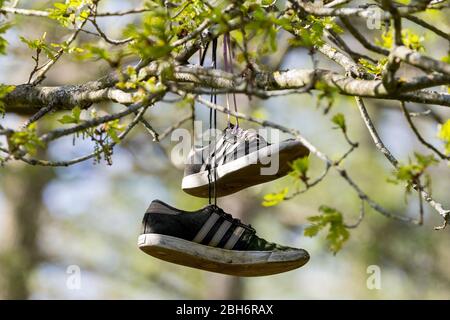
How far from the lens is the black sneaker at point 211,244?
13.1 feet

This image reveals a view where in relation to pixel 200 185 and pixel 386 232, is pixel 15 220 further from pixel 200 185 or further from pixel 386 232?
pixel 200 185

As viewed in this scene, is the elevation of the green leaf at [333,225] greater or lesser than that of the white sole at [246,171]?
lesser

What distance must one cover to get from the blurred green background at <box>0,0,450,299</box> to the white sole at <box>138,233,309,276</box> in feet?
16.7

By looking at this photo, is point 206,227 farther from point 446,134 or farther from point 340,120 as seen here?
point 446,134

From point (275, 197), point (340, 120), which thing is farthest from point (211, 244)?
point (340, 120)

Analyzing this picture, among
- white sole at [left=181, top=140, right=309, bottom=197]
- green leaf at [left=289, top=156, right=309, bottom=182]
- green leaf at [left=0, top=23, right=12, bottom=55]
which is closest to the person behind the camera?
green leaf at [left=289, top=156, right=309, bottom=182]

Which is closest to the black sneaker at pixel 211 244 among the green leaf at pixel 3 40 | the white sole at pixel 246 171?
the white sole at pixel 246 171

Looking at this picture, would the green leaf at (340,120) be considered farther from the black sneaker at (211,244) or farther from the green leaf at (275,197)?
the black sneaker at (211,244)

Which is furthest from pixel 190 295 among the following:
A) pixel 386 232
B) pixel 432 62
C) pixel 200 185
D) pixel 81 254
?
pixel 432 62

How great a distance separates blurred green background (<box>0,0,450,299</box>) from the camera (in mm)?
12648

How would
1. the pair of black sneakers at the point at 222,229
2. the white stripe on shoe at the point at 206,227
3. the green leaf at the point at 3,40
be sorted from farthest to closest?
the white stripe on shoe at the point at 206,227
the pair of black sneakers at the point at 222,229
the green leaf at the point at 3,40

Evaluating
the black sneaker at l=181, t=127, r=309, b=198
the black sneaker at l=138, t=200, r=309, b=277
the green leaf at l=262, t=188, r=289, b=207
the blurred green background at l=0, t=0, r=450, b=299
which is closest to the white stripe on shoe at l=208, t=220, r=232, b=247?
the black sneaker at l=138, t=200, r=309, b=277

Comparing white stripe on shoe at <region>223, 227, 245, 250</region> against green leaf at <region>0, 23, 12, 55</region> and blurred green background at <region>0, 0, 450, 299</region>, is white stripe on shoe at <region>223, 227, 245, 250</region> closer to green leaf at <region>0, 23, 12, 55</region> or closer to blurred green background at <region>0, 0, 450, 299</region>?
green leaf at <region>0, 23, 12, 55</region>

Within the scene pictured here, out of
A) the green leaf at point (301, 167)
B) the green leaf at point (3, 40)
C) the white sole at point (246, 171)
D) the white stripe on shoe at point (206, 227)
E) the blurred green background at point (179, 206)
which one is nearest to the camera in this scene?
the green leaf at point (301, 167)
